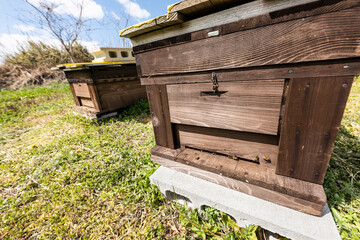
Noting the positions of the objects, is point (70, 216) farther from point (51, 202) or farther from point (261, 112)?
point (261, 112)

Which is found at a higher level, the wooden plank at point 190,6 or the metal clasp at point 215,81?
the wooden plank at point 190,6

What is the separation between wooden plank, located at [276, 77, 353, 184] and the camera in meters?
0.85

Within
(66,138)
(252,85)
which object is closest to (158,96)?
(252,85)

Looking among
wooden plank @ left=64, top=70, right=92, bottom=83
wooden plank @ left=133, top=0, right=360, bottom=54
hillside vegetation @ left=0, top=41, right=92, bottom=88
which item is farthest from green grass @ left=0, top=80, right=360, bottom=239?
hillside vegetation @ left=0, top=41, right=92, bottom=88

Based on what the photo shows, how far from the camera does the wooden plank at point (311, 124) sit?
847 mm

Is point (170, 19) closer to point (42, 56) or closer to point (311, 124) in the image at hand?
point (311, 124)

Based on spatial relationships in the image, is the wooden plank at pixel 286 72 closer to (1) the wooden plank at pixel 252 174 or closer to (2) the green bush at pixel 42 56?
(1) the wooden plank at pixel 252 174

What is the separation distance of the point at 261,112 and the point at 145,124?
304 cm

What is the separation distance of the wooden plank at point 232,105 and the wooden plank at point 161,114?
0.27 ft

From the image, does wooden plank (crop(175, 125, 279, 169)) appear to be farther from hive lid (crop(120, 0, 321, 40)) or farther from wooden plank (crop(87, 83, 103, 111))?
wooden plank (crop(87, 83, 103, 111))

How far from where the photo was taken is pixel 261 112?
109 cm

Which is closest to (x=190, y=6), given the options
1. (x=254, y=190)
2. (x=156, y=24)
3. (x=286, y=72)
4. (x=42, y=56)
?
(x=156, y=24)

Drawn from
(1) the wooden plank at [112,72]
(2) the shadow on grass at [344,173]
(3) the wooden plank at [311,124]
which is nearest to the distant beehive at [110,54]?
(1) the wooden plank at [112,72]

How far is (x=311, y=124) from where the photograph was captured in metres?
0.95
